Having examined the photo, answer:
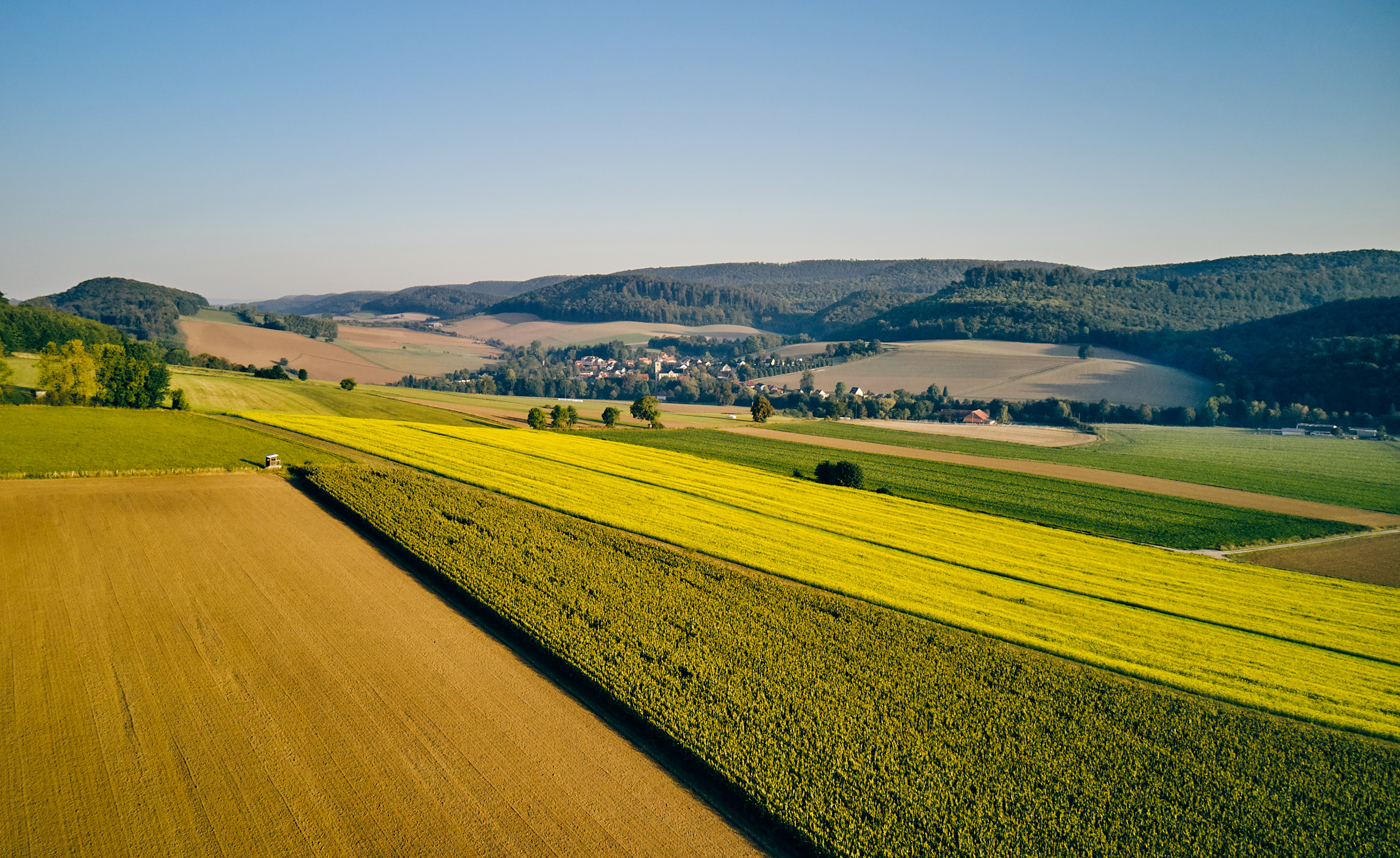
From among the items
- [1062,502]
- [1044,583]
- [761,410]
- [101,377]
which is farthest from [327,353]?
[1044,583]

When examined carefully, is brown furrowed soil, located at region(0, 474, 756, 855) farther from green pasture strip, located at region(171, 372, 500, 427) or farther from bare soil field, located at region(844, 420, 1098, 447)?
bare soil field, located at region(844, 420, 1098, 447)

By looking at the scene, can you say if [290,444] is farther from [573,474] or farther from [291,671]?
[291,671]

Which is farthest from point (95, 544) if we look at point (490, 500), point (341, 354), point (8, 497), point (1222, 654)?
point (341, 354)

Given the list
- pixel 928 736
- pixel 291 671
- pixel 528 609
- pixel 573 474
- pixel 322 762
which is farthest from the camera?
pixel 573 474

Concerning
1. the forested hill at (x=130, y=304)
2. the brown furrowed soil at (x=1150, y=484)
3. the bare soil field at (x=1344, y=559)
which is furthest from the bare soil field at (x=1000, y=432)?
the forested hill at (x=130, y=304)

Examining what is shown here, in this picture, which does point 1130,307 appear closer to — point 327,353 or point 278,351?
point 327,353
